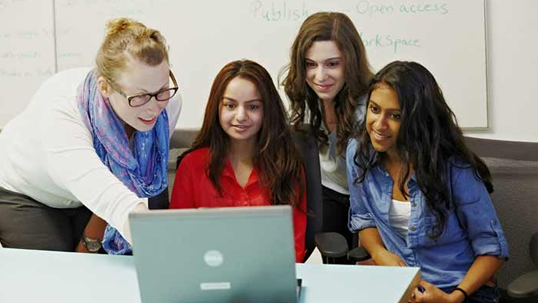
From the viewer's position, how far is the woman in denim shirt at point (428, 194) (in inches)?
75.4

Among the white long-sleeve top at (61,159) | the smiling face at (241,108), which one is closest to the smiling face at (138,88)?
the white long-sleeve top at (61,159)

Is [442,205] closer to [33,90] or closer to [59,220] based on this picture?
[59,220]

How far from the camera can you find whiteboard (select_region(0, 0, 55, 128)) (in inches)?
132

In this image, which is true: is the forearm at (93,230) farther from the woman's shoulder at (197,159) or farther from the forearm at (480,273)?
the forearm at (480,273)

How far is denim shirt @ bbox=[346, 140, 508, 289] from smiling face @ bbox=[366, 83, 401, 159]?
103mm

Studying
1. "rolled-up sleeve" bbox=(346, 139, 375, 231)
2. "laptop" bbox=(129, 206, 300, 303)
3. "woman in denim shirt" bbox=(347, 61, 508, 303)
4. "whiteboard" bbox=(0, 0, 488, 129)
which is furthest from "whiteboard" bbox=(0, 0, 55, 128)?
"laptop" bbox=(129, 206, 300, 303)

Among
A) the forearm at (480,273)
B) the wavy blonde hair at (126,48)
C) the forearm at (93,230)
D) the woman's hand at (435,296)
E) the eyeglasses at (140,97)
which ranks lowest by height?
the woman's hand at (435,296)

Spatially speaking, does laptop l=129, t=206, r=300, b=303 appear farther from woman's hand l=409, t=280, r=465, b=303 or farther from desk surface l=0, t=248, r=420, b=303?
woman's hand l=409, t=280, r=465, b=303

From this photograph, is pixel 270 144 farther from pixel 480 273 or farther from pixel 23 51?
pixel 23 51

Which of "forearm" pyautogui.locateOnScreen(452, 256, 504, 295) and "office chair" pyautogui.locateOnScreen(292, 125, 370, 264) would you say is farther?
"office chair" pyautogui.locateOnScreen(292, 125, 370, 264)

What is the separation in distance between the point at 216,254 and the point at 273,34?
194 centimetres

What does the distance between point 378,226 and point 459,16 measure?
3.93ft

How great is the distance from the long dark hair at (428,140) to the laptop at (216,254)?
28.0 inches

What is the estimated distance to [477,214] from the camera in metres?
1.92
